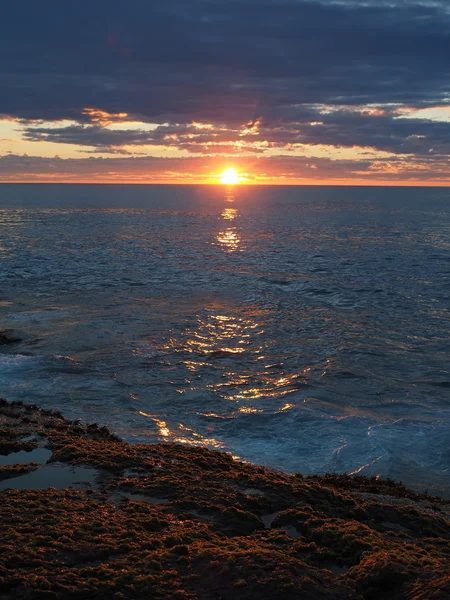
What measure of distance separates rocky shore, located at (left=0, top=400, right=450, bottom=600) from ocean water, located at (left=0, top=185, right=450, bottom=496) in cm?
298

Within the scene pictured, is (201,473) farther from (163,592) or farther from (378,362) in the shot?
(378,362)

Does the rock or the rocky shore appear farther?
the rock

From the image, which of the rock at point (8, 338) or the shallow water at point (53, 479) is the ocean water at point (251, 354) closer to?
the rock at point (8, 338)

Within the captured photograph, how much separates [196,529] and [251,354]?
1860 centimetres

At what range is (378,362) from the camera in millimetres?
29969

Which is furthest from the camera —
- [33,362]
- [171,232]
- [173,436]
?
[171,232]

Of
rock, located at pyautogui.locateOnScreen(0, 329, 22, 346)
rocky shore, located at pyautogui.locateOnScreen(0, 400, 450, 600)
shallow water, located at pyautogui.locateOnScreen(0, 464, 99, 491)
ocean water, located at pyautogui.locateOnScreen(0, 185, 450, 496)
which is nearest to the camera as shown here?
rocky shore, located at pyautogui.locateOnScreen(0, 400, 450, 600)

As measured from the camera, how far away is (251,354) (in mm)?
31141

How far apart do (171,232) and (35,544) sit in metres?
93.2

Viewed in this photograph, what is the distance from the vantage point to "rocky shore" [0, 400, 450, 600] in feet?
34.3

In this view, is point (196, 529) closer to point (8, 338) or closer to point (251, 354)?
point (251, 354)

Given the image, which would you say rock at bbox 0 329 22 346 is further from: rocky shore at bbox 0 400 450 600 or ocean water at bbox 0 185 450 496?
rocky shore at bbox 0 400 450 600

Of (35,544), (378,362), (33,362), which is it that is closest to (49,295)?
(33,362)

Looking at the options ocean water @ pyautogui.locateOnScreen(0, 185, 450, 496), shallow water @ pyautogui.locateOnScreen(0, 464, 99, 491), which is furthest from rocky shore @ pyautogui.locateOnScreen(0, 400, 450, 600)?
ocean water @ pyautogui.locateOnScreen(0, 185, 450, 496)
